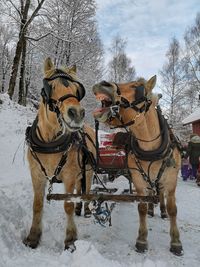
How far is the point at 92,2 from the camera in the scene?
22.2 meters

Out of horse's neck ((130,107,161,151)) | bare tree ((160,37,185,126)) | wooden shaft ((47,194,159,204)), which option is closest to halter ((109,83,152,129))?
horse's neck ((130,107,161,151))

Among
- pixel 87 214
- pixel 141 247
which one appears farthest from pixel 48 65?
pixel 87 214

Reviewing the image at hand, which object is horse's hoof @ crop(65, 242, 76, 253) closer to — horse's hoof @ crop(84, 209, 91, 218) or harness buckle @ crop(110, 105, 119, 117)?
harness buckle @ crop(110, 105, 119, 117)

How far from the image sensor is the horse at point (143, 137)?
4.02m

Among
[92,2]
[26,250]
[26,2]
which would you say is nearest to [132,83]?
[26,250]

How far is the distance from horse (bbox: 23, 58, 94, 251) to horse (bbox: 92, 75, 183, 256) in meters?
0.37

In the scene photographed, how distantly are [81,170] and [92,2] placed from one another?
63.4 ft

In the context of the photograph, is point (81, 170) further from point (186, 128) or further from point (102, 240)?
point (186, 128)

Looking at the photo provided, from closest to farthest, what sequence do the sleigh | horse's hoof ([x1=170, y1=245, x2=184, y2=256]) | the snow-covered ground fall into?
the snow-covered ground → the sleigh → horse's hoof ([x1=170, y1=245, x2=184, y2=256])

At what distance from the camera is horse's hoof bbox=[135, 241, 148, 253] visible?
4516mm

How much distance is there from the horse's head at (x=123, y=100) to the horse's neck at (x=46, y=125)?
1.60 feet

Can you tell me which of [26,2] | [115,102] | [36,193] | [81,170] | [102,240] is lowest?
[102,240]

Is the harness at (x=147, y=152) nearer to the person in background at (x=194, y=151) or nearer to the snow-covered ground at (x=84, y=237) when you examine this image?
the snow-covered ground at (x=84, y=237)

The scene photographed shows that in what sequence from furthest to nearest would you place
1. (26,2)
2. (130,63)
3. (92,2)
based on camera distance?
1. (130,63)
2. (92,2)
3. (26,2)
